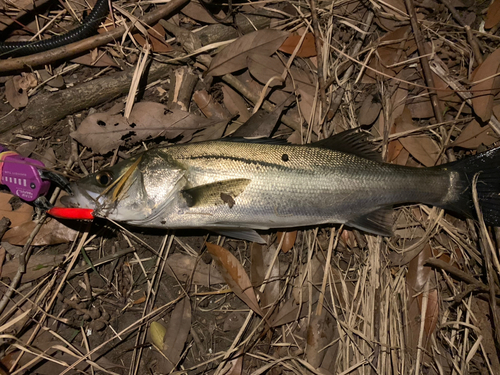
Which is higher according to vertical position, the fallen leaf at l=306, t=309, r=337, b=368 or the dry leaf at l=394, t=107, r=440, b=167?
the dry leaf at l=394, t=107, r=440, b=167

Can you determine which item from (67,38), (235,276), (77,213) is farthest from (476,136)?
(67,38)

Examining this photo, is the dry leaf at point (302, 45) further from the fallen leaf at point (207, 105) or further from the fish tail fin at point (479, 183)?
the fish tail fin at point (479, 183)

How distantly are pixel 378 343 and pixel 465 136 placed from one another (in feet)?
7.03

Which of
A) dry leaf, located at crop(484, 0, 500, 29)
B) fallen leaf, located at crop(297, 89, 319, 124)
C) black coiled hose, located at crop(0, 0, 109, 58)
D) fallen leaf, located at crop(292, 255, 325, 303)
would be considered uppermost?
black coiled hose, located at crop(0, 0, 109, 58)

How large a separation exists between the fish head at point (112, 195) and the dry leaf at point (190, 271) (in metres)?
0.68

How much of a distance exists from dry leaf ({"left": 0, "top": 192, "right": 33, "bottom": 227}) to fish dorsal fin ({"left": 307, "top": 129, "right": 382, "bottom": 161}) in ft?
8.84

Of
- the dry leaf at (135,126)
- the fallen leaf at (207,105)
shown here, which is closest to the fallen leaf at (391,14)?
the fallen leaf at (207,105)

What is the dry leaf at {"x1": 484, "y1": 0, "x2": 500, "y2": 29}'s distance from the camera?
3.07 metres

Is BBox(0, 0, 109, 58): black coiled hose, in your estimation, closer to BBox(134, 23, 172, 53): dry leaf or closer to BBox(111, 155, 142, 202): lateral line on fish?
BBox(134, 23, 172, 53): dry leaf

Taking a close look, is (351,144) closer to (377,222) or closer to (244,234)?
(377,222)

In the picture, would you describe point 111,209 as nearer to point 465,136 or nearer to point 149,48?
point 149,48

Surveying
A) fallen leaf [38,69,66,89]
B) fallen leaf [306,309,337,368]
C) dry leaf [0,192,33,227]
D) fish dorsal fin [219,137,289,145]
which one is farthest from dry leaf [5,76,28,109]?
fallen leaf [306,309,337,368]

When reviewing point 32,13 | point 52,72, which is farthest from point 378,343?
point 32,13

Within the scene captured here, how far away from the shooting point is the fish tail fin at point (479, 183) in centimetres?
275
